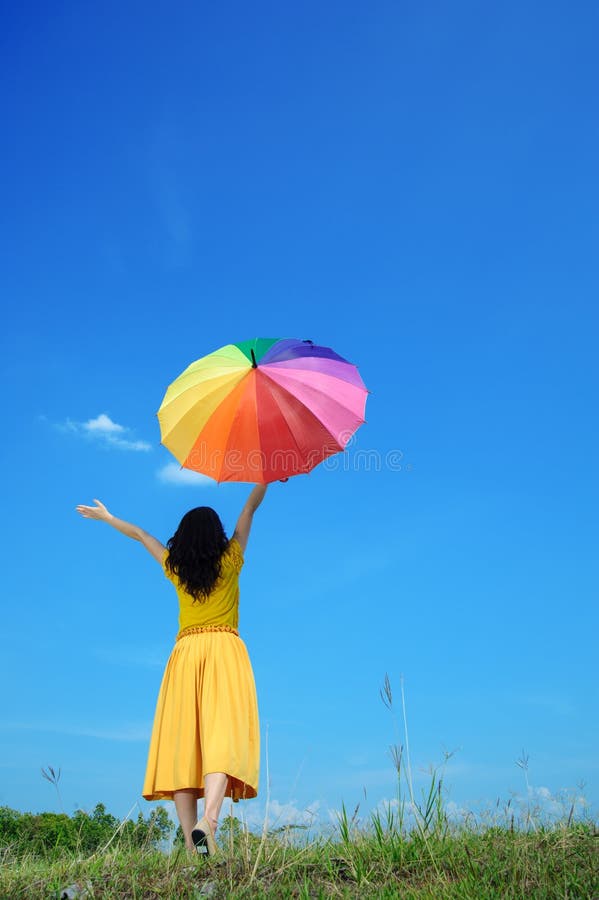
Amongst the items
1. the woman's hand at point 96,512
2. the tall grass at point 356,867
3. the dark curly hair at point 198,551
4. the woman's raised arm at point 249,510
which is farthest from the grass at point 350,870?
the woman's hand at point 96,512

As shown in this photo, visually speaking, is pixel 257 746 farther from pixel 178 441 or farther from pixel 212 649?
pixel 178 441

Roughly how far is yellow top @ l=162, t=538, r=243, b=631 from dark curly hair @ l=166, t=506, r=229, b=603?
54 mm

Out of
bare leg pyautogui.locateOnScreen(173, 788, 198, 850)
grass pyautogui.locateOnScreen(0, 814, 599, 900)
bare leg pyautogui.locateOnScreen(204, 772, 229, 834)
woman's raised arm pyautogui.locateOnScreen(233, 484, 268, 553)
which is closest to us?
grass pyautogui.locateOnScreen(0, 814, 599, 900)

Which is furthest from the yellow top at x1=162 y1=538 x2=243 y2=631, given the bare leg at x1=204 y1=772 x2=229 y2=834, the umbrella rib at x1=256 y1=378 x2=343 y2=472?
the bare leg at x1=204 y1=772 x2=229 y2=834

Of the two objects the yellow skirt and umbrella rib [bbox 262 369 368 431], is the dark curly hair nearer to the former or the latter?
the yellow skirt

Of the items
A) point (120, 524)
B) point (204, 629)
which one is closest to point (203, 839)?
point (204, 629)

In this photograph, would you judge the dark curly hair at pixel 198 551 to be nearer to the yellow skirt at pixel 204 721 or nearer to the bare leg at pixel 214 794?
the yellow skirt at pixel 204 721

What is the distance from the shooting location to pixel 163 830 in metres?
6.19

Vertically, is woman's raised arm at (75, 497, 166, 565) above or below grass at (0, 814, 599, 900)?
above

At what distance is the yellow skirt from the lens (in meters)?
6.50

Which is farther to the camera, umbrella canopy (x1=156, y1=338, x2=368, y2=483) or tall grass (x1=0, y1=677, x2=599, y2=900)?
umbrella canopy (x1=156, y1=338, x2=368, y2=483)

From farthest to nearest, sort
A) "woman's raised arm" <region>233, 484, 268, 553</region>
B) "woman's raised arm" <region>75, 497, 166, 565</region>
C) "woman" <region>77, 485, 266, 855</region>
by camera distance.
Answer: "woman's raised arm" <region>75, 497, 166, 565</region> < "woman's raised arm" <region>233, 484, 268, 553</region> < "woman" <region>77, 485, 266, 855</region>

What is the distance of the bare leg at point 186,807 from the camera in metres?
6.61

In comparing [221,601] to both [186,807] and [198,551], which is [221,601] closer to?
[198,551]
